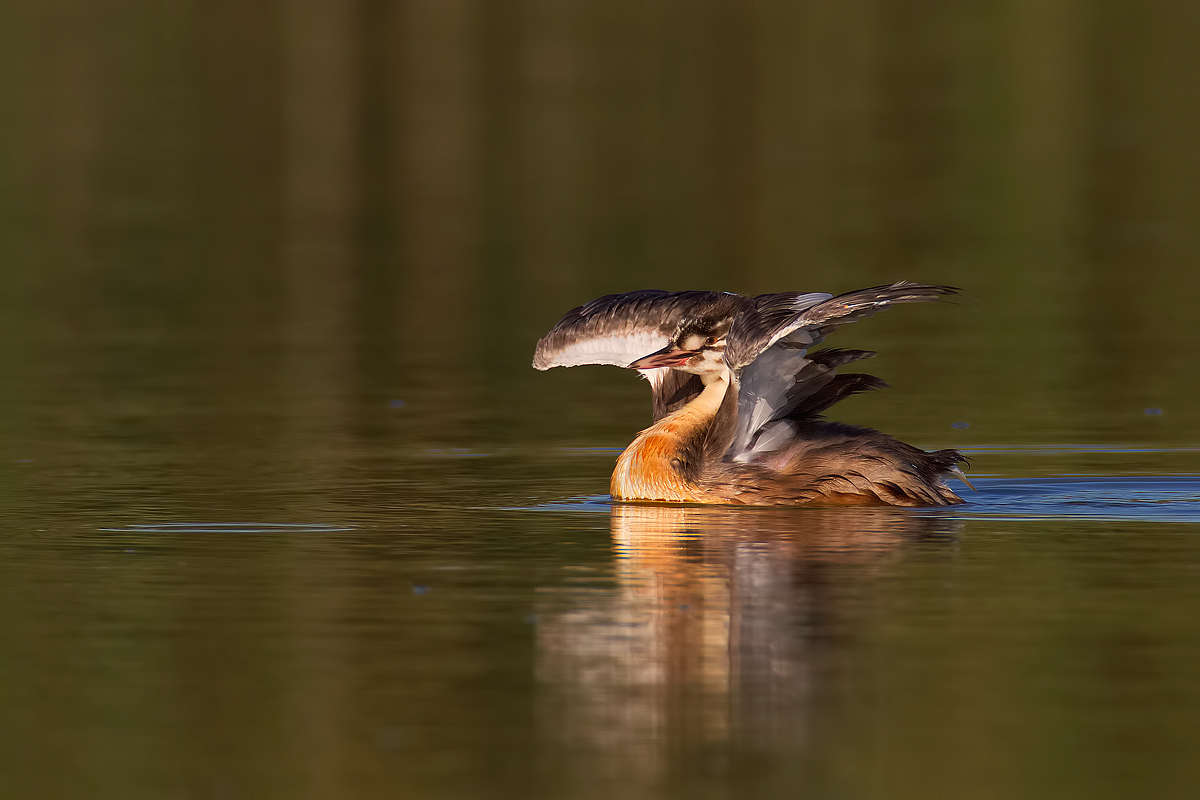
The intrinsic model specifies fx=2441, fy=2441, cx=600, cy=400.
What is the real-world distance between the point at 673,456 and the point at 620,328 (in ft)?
2.93

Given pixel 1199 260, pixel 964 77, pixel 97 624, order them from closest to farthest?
pixel 97 624
pixel 1199 260
pixel 964 77

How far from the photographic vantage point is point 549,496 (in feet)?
49.7

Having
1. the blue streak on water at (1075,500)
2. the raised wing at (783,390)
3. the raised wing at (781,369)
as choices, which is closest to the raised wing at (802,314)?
the raised wing at (781,369)

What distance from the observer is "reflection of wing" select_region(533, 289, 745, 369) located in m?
15.1

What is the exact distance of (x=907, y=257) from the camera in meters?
30.6

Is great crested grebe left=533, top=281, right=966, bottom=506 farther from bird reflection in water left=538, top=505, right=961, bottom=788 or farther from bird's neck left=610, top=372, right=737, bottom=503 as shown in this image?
bird reflection in water left=538, top=505, right=961, bottom=788

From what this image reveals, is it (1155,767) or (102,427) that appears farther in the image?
(102,427)

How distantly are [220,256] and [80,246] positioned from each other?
7.83ft

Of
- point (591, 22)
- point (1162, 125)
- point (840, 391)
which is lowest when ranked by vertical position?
point (840, 391)

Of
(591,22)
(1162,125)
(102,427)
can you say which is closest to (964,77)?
(1162,125)

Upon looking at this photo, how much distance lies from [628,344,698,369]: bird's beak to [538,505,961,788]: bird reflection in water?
3.28ft

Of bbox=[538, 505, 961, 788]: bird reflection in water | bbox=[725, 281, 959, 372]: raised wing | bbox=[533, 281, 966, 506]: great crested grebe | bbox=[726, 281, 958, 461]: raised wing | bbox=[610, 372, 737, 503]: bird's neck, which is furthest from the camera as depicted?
bbox=[610, 372, 737, 503]: bird's neck

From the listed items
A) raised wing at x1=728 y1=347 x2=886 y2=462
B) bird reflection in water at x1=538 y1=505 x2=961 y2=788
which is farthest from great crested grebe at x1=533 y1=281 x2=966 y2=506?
bird reflection in water at x1=538 y1=505 x2=961 y2=788

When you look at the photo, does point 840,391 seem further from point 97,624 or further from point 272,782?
point 272,782
